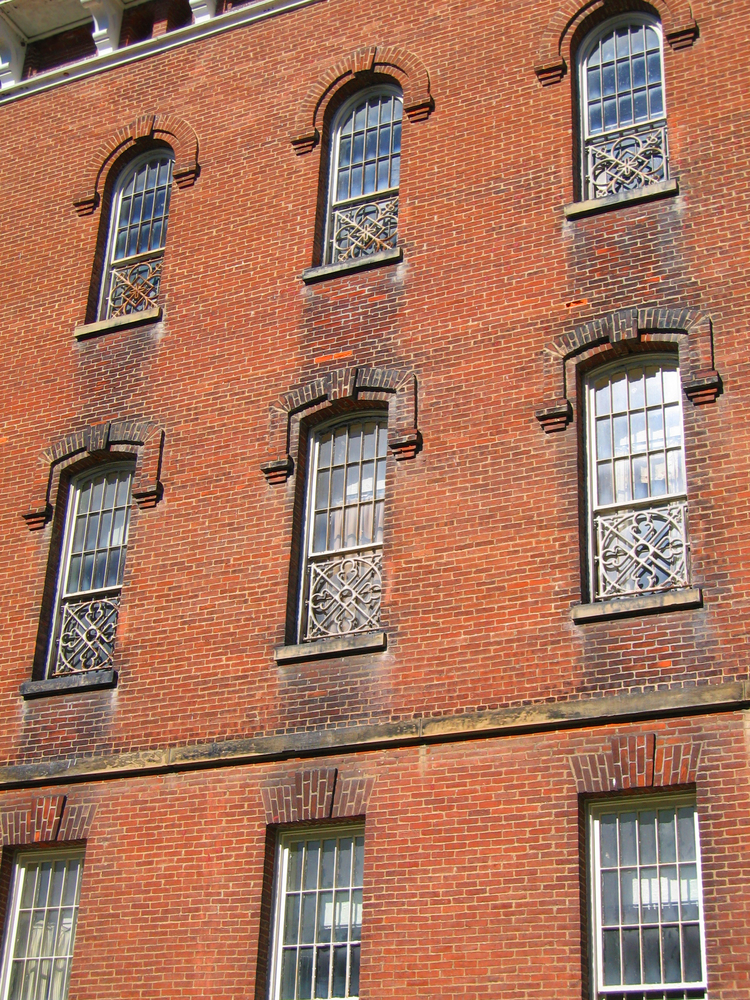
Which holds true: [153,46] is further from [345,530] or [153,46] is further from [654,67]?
[345,530]

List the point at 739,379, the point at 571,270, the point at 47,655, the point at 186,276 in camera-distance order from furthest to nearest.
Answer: the point at 186,276 → the point at 47,655 → the point at 571,270 → the point at 739,379

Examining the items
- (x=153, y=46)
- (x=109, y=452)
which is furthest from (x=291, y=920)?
(x=153, y=46)

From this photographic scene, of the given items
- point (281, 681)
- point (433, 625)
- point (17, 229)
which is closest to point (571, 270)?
point (433, 625)

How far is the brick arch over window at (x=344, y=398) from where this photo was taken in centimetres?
1317

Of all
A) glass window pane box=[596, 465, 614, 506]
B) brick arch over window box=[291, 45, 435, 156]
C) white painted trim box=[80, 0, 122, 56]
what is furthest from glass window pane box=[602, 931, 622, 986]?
white painted trim box=[80, 0, 122, 56]

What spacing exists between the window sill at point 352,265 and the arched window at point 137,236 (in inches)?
82.3

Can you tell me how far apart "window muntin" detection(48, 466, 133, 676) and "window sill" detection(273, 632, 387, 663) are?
2.14 meters

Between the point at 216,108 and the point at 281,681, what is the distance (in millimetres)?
7470

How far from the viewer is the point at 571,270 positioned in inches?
519

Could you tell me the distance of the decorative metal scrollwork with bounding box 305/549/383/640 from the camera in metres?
12.8

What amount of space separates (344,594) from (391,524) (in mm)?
834

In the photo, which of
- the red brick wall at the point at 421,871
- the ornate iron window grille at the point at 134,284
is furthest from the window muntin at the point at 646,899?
the ornate iron window grille at the point at 134,284

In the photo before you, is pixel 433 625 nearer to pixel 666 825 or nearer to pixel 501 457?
pixel 501 457

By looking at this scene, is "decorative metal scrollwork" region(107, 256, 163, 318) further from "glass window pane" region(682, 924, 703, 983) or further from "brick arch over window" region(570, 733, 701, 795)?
"glass window pane" region(682, 924, 703, 983)
